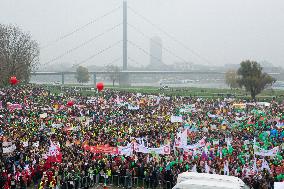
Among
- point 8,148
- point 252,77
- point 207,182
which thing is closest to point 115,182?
point 8,148

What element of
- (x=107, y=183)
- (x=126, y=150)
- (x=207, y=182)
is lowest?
(x=107, y=183)

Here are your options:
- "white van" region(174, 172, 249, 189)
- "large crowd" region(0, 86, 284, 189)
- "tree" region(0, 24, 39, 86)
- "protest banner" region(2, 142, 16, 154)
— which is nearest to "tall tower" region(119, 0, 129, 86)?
"tree" region(0, 24, 39, 86)

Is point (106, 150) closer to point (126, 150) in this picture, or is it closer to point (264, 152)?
point (126, 150)

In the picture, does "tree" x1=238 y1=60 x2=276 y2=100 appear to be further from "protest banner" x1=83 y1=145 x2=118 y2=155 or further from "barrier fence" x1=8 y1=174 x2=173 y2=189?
"barrier fence" x1=8 y1=174 x2=173 y2=189

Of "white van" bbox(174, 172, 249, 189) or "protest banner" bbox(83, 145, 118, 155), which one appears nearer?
"white van" bbox(174, 172, 249, 189)

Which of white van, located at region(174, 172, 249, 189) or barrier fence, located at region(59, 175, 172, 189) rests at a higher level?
white van, located at region(174, 172, 249, 189)

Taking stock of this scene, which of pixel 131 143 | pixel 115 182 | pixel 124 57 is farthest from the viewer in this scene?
pixel 124 57

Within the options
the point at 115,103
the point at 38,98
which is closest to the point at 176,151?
the point at 115,103

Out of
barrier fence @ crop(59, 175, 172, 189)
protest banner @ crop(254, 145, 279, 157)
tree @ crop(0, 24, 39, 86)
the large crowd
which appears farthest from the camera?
tree @ crop(0, 24, 39, 86)
